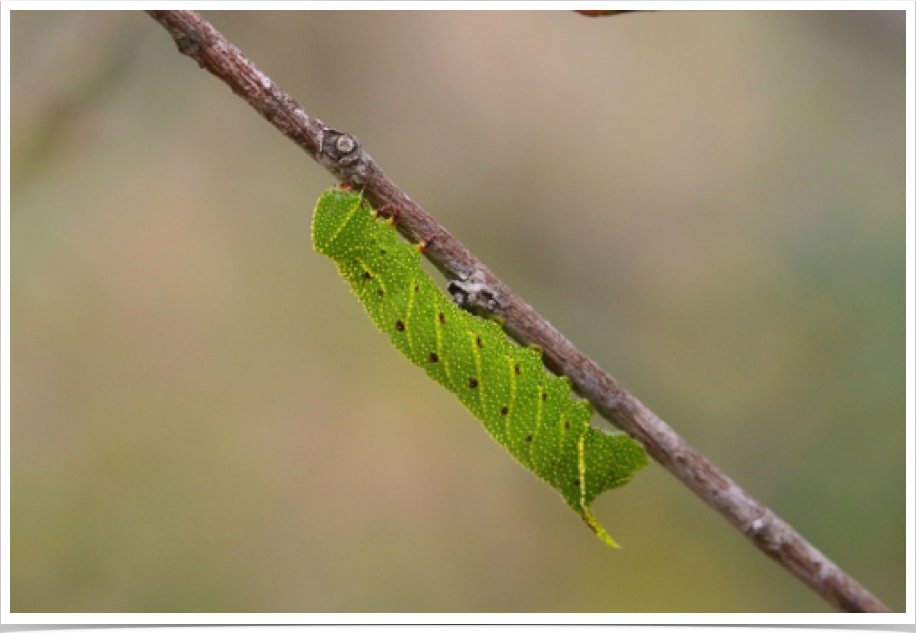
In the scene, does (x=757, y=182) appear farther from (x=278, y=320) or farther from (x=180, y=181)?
(x=180, y=181)

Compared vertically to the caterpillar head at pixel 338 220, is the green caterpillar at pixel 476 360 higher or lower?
lower

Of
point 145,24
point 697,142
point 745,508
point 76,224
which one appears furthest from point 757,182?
point 76,224

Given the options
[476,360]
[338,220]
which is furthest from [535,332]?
[338,220]

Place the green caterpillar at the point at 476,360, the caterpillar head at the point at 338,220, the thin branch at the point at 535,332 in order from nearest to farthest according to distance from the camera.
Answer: the thin branch at the point at 535,332 → the caterpillar head at the point at 338,220 → the green caterpillar at the point at 476,360

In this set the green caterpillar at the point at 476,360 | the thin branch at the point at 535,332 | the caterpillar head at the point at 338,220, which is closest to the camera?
the thin branch at the point at 535,332

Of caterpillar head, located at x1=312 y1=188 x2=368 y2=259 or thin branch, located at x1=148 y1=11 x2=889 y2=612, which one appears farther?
caterpillar head, located at x1=312 y1=188 x2=368 y2=259
